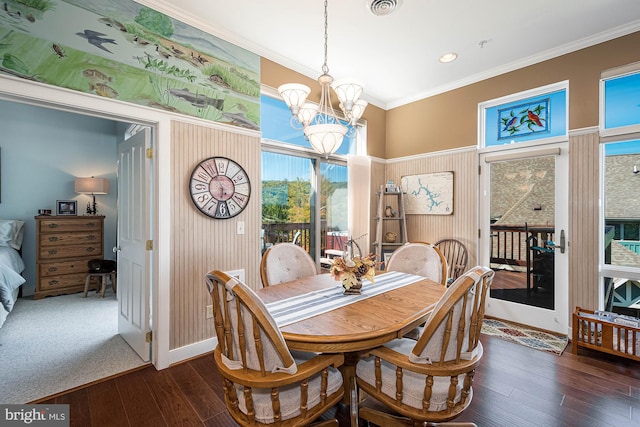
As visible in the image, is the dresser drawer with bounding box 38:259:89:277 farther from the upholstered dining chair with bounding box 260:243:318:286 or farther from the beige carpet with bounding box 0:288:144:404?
the upholstered dining chair with bounding box 260:243:318:286

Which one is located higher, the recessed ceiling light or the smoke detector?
the recessed ceiling light

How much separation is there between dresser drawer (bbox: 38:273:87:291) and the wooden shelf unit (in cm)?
473

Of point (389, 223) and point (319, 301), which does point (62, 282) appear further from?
point (389, 223)

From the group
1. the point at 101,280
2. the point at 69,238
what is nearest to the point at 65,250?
the point at 69,238

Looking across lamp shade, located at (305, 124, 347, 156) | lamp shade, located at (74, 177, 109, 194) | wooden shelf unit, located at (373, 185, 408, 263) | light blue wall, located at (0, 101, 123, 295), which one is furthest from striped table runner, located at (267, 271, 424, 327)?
light blue wall, located at (0, 101, 123, 295)

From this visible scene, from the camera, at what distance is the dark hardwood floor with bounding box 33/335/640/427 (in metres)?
1.80

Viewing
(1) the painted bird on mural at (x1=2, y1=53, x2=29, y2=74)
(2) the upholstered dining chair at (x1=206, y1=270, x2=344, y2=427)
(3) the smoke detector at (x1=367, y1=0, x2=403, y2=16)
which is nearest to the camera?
(2) the upholstered dining chair at (x1=206, y1=270, x2=344, y2=427)

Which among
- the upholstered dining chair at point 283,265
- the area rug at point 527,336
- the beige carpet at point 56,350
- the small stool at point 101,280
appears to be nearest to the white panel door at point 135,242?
the beige carpet at point 56,350

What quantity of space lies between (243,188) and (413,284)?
6.04ft

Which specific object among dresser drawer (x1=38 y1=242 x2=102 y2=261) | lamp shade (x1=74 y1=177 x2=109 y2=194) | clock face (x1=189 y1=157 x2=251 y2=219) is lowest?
dresser drawer (x1=38 y1=242 x2=102 y2=261)

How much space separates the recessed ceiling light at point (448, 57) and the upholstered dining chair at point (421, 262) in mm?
2130

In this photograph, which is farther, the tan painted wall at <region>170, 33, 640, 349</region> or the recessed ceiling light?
the recessed ceiling light

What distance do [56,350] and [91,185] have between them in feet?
10.1

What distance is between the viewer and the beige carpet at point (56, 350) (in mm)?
2143
